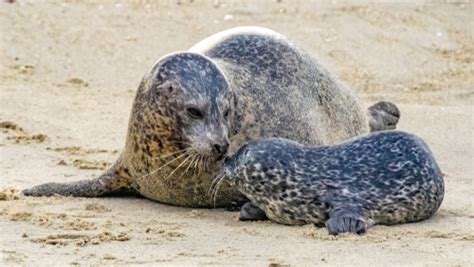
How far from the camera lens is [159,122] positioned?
794 centimetres

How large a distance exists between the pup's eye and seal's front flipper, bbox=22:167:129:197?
84 centimetres

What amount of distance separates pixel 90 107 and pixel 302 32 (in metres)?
2.91

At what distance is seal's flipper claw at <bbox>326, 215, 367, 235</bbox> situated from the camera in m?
7.21

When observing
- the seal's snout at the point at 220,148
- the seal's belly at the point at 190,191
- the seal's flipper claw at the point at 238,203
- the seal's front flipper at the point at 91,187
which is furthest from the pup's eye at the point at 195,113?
the seal's front flipper at the point at 91,187

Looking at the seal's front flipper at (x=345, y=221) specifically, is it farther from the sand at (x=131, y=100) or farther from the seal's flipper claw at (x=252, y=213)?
the seal's flipper claw at (x=252, y=213)

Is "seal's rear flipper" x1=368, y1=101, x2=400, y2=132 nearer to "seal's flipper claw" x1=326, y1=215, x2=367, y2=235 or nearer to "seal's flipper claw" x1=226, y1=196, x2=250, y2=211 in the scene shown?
"seal's flipper claw" x1=226, y1=196, x2=250, y2=211

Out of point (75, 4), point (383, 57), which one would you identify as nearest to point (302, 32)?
point (383, 57)

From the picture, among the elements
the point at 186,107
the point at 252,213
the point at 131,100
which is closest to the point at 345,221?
the point at 252,213

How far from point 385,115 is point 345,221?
146 inches

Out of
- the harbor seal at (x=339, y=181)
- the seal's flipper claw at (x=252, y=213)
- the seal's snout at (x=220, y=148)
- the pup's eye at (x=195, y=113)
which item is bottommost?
the seal's flipper claw at (x=252, y=213)

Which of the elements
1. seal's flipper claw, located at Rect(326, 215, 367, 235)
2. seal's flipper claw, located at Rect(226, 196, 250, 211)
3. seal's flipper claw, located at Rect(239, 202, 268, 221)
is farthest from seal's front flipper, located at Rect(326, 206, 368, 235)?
seal's flipper claw, located at Rect(226, 196, 250, 211)

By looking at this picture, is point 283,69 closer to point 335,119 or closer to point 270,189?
point 335,119

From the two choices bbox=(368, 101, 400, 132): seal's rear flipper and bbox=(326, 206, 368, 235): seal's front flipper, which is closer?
bbox=(326, 206, 368, 235): seal's front flipper

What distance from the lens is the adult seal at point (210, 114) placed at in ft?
25.8
